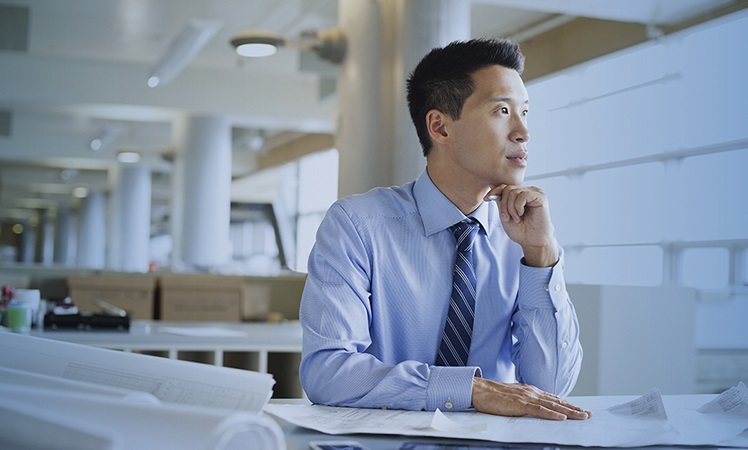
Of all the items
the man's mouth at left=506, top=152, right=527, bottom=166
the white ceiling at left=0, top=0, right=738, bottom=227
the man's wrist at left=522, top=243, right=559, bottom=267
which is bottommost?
the man's wrist at left=522, top=243, right=559, bottom=267

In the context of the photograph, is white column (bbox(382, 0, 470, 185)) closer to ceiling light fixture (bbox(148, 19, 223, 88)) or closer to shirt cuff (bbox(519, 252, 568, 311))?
shirt cuff (bbox(519, 252, 568, 311))

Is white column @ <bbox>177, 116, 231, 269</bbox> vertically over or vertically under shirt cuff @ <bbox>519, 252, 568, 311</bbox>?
over

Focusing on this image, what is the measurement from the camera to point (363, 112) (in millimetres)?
3945

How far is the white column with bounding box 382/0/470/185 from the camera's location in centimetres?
370

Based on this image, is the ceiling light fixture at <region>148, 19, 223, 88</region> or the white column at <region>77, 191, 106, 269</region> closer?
the ceiling light fixture at <region>148, 19, 223, 88</region>

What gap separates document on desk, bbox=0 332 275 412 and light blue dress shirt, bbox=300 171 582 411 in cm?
52

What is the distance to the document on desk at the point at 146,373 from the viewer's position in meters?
0.98

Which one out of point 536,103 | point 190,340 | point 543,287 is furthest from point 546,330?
point 536,103

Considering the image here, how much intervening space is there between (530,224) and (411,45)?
2184 millimetres

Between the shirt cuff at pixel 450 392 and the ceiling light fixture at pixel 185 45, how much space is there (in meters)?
4.55

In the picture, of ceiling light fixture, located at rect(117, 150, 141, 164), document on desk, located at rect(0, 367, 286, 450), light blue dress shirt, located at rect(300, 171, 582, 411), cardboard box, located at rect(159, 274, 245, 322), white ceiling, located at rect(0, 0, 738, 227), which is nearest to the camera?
document on desk, located at rect(0, 367, 286, 450)

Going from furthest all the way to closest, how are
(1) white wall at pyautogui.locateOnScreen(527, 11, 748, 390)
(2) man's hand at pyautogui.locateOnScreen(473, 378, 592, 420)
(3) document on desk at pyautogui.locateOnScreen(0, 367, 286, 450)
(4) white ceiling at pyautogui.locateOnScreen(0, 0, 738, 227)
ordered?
(4) white ceiling at pyautogui.locateOnScreen(0, 0, 738, 227)
(1) white wall at pyautogui.locateOnScreen(527, 11, 748, 390)
(2) man's hand at pyautogui.locateOnScreen(473, 378, 592, 420)
(3) document on desk at pyautogui.locateOnScreen(0, 367, 286, 450)

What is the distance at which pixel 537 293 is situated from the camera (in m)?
1.68

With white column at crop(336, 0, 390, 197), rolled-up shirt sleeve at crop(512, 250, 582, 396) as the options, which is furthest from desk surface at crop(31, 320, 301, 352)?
rolled-up shirt sleeve at crop(512, 250, 582, 396)
